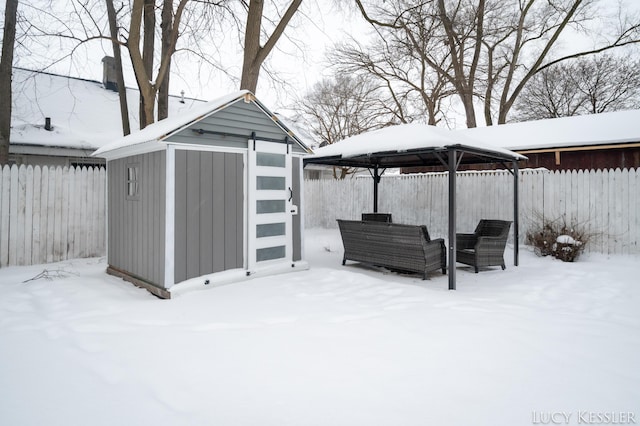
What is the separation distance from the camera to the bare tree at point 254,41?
896 centimetres

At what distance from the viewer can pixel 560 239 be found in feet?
25.2

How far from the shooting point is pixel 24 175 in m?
7.04

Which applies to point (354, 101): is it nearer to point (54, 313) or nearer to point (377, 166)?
point (377, 166)

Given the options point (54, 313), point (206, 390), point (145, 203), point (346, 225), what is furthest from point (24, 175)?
point (206, 390)

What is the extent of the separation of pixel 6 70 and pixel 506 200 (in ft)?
37.7

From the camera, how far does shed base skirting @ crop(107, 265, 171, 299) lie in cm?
491

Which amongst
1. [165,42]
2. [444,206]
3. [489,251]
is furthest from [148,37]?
[489,251]

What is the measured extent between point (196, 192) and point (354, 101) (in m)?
16.3

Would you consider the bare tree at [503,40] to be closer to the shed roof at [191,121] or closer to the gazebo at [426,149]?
the gazebo at [426,149]

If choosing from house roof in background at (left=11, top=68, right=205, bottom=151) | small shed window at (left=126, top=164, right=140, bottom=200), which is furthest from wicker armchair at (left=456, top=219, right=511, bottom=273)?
house roof in background at (left=11, top=68, right=205, bottom=151)

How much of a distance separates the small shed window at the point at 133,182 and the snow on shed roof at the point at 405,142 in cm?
335

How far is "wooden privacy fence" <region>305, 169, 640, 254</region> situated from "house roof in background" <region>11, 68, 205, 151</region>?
21.4ft

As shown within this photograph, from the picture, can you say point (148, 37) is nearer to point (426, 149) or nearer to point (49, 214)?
point (49, 214)

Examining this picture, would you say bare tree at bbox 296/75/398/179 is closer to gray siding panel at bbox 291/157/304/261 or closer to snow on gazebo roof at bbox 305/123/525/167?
snow on gazebo roof at bbox 305/123/525/167
